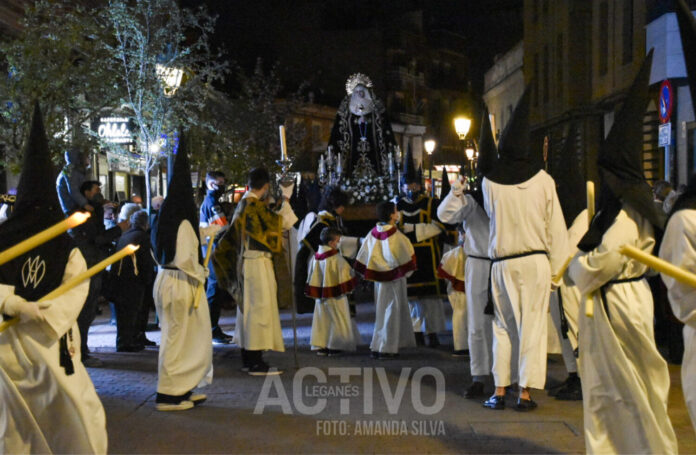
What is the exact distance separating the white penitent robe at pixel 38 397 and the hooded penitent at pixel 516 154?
4285 millimetres

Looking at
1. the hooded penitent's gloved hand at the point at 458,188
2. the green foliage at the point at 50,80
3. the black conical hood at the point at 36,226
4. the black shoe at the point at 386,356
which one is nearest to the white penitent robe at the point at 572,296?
the hooded penitent's gloved hand at the point at 458,188

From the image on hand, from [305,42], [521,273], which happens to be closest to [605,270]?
[521,273]

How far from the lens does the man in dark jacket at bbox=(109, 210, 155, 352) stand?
1199 cm

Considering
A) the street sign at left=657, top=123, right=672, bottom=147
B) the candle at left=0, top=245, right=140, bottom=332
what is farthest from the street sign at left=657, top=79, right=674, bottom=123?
the candle at left=0, top=245, right=140, bottom=332

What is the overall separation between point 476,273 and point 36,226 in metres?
4.73

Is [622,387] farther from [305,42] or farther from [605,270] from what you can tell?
[305,42]

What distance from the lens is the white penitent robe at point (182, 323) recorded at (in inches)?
326

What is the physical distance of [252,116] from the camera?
4138 cm

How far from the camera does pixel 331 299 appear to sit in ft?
38.9

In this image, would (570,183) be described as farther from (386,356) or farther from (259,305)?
(259,305)

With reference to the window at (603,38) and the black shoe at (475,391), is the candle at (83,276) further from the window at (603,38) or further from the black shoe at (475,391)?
the window at (603,38)

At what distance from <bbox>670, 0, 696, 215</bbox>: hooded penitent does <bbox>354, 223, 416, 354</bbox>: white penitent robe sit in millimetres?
6403

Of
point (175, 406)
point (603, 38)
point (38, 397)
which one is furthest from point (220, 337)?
point (603, 38)

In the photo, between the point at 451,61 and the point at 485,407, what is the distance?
8360cm
